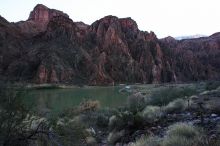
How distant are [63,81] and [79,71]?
40.6 feet

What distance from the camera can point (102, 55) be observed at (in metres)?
137

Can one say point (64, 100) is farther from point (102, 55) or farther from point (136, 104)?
point (102, 55)

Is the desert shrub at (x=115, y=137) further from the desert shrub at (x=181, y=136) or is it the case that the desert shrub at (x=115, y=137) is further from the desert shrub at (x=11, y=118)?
the desert shrub at (x=11, y=118)

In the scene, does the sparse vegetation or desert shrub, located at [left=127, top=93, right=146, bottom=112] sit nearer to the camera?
the sparse vegetation

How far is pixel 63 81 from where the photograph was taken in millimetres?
112812

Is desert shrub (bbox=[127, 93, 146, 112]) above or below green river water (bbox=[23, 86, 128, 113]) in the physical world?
above

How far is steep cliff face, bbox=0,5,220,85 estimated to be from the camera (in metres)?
115

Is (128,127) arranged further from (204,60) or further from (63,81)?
(204,60)

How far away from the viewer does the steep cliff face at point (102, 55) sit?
115 metres

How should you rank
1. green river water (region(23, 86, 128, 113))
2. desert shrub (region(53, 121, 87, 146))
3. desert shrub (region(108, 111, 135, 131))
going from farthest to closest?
green river water (region(23, 86, 128, 113)) → desert shrub (region(108, 111, 135, 131)) → desert shrub (region(53, 121, 87, 146))

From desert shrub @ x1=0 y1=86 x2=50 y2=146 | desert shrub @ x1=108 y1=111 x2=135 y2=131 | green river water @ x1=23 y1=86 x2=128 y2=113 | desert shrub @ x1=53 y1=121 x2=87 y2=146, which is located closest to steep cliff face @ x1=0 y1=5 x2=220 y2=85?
green river water @ x1=23 y1=86 x2=128 y2=113

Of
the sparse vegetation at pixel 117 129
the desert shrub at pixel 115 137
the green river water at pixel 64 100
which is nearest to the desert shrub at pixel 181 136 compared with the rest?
the sparse vegetation at pixel 117 129

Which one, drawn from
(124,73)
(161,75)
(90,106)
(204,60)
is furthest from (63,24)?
(90,106)

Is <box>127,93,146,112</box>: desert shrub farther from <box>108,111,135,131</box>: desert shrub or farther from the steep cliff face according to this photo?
the steep cliff face
